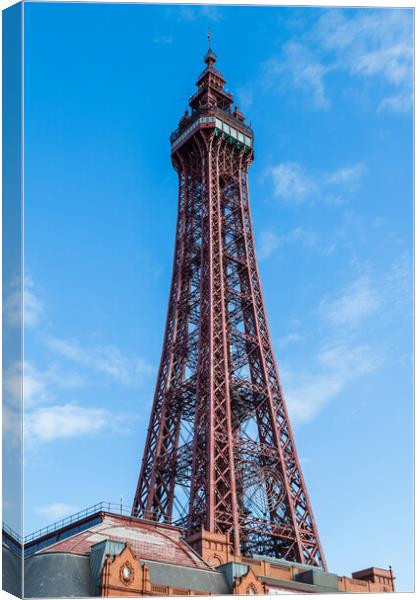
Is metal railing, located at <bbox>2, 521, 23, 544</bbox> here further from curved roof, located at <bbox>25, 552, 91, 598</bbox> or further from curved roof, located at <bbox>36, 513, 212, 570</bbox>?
curved roof, located at <bbox>36, 513, 212, 570</bbox>

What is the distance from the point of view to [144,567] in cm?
3775

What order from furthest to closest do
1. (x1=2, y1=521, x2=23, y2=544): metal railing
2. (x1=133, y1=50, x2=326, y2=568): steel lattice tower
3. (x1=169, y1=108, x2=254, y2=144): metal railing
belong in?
1. (x1=169, y1=108, x2=254, y2=144): metal railing
2. (x1=133, y1=50, x2=326, y2=568): steel lattice tower
3. (x1=2, y1=521, x2=23, y2=544): metal railing

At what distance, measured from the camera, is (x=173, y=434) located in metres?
67.4

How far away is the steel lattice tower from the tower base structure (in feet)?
17.9

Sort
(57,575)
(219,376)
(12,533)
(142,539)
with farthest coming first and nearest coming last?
(219,376)
(142,539)
(57,575)
(12,533)

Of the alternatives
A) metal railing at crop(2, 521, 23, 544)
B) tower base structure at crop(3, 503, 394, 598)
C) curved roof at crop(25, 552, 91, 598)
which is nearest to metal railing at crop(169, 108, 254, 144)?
tower base structure at crop(3, 503, 394, 598)

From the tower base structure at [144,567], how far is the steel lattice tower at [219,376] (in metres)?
5.45

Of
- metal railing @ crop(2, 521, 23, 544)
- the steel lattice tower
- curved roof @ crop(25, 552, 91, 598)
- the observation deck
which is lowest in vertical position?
curved roof @ crop(25, 552, 91, 598)

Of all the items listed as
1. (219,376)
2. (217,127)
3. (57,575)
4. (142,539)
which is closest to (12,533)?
(57,575)

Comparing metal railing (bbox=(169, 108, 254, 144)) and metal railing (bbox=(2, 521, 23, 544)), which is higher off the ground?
metal railing (bbox=(169, 108, 254, 144))

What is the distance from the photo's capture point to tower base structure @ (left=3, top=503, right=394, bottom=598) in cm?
3612

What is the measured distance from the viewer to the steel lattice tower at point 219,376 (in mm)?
59188

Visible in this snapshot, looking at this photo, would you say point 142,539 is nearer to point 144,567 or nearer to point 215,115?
point 144,567

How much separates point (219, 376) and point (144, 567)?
28.9 meters
